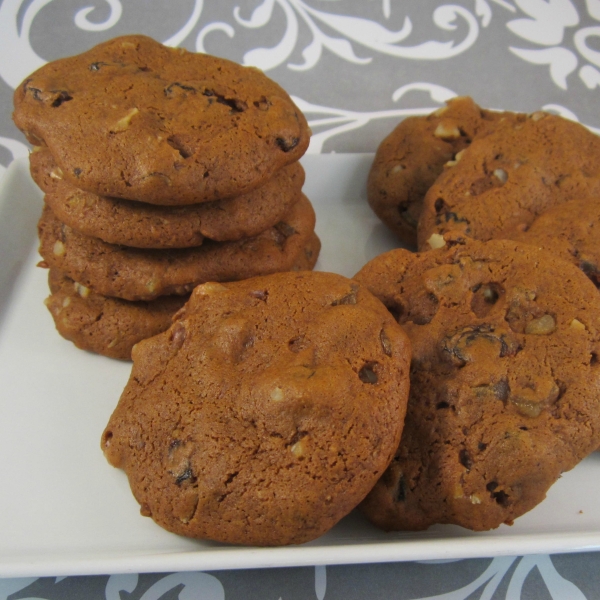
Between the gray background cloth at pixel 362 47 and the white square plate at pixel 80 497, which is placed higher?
the gray background cloth at pixel 362 47

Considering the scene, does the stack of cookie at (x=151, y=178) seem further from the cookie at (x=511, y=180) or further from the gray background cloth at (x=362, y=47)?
the gray background cloth at (x=362, y=47)

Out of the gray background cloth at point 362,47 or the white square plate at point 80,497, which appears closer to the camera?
the white square plate at point 80,497

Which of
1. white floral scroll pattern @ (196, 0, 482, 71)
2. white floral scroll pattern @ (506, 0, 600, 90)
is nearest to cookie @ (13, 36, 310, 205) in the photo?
white floral scroll pattern @ (196, 0, 482, 71)

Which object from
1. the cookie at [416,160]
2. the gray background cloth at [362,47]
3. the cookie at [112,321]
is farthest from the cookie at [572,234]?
the gray background cloth at [362,47]

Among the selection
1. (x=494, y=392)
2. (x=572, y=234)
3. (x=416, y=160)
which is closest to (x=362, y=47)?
(x=416, y=160)

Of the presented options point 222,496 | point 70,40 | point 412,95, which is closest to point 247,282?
point 222,496

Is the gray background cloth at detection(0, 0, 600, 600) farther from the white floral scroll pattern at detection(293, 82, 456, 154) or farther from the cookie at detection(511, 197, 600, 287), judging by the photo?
the cookie at detection(511, 197, 600, 287)
